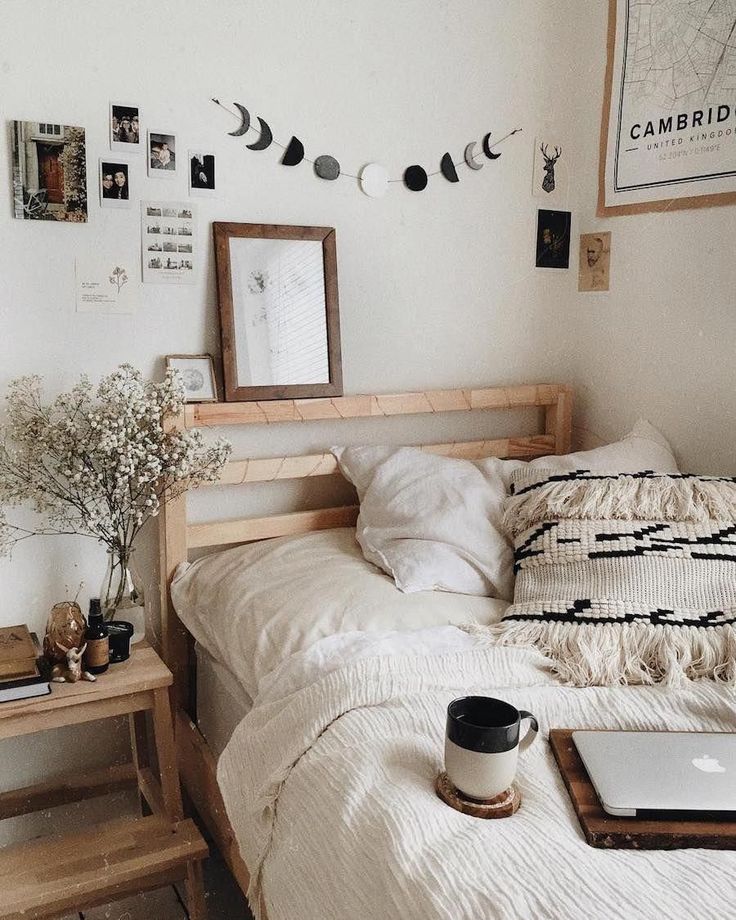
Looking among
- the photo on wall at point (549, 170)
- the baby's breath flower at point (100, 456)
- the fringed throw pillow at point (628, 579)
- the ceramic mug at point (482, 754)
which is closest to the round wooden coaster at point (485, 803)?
the ceramic mug at point (482, 754)

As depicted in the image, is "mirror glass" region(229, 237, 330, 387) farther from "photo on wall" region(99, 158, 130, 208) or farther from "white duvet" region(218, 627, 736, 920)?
"white duvet" region(218, 627, 736, 920)

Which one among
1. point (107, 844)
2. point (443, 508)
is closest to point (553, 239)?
point (443, 508)

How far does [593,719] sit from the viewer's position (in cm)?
132

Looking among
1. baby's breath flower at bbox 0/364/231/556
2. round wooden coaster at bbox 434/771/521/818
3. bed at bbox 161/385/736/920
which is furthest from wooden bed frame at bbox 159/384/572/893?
round wooden coaster at bbox 434/771/521/818

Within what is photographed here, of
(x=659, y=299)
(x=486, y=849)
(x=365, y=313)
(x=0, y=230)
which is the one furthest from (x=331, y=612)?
(x=659, y=299)

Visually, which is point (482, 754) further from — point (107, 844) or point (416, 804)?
point (107, 844)

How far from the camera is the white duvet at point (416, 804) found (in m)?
0.95

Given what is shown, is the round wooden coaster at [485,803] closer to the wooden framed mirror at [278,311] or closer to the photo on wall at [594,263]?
the wooden framed mirror at [278,311]

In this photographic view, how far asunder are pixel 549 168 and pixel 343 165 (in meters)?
0.64

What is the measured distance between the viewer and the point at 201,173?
1.97 metres

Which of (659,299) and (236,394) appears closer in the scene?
(236,394)

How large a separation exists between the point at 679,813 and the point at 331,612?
756 mm

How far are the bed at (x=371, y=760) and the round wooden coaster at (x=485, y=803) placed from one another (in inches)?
0.6

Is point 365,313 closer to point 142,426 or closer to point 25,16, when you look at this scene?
point 142,426
